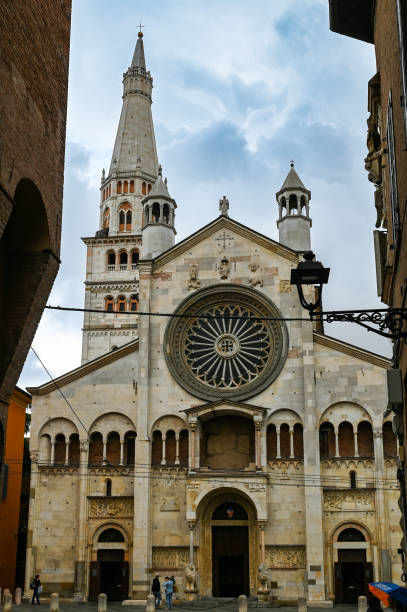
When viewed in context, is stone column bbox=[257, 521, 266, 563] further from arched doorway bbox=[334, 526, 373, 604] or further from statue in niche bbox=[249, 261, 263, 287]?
statue in niche bbox=[249, 261, 263, 287]

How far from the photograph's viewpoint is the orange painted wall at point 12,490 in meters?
35.3

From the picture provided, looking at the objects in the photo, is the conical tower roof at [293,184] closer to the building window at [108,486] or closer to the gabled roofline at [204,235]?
the gabled roofline at [204,235]

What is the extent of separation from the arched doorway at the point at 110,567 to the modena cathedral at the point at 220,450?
57mm

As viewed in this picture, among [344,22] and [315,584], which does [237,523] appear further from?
[344,22]

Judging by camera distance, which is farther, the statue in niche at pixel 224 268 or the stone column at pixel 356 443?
the statue in niche at pixel 224 268

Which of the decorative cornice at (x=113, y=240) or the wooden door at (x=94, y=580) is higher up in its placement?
the decorative cornice at (x=113, y=240)

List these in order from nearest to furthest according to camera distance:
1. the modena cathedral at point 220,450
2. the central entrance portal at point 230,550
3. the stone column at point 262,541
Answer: the stone column at point 262,541, the modena cathedral at point 220,450, the central entrance portal at point 230,550

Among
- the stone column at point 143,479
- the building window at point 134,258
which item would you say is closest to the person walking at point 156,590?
the stone column at point 143,479

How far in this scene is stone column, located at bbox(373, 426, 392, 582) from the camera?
30625mm

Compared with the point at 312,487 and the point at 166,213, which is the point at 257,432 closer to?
the point at 312,487

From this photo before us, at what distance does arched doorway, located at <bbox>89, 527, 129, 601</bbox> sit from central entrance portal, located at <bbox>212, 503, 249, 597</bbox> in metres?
3.64

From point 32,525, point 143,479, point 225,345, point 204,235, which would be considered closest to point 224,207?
point 204,235

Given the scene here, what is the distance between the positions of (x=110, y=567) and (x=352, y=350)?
13063 millimetres

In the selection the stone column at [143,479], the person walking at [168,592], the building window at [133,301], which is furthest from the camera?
the building window at [133,301]
